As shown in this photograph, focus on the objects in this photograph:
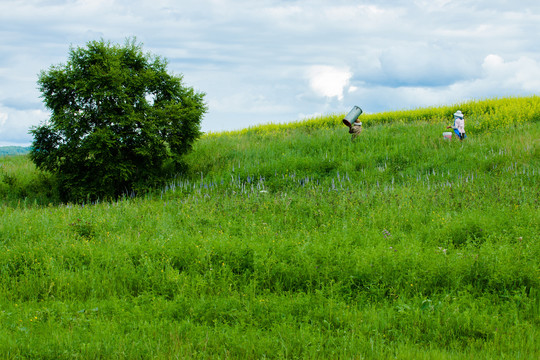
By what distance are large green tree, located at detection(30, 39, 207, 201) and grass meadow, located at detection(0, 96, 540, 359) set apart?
3624 millimetres

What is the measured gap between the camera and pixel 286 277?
20.9ft

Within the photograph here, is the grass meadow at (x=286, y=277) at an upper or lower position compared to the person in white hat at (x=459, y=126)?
lower

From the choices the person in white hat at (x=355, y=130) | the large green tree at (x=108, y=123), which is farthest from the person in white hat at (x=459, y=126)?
the large green tree at (x=108, y=123)

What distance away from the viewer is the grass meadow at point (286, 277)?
4.78 meters

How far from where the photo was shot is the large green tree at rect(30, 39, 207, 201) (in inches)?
562

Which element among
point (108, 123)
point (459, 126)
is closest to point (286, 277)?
point (108, 123)

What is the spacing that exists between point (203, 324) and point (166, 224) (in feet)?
13.1

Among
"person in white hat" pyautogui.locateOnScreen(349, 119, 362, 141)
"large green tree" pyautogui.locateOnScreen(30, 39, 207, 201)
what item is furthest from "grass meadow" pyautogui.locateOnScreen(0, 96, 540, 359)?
"person in white hat" pyautogui.locateOnScreen(349, 119, 362, 141)

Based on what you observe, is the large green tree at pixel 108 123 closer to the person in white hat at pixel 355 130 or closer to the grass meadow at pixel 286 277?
the grass meadow at pixel 286 277

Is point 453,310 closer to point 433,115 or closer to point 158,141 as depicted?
point 158,141

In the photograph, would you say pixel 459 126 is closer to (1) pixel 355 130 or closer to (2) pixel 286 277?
(1) pixel 355 130

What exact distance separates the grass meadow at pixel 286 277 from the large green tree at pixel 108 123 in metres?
3.62

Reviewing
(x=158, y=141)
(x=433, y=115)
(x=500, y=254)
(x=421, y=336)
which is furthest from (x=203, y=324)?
(x=433, y=115)

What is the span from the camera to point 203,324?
5156 mm
